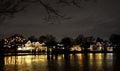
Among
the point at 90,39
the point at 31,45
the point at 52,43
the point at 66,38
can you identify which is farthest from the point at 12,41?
the point at 90,39

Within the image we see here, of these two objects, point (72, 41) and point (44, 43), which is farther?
point (72, 41)

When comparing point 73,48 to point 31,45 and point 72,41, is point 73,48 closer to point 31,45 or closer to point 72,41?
point 72,41

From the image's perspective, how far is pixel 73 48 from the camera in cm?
19200

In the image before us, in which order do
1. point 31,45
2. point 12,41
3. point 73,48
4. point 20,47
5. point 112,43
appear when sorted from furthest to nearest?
point 73,48 < point 112,43 < point 31,45 < point 20,47 < point 12,41

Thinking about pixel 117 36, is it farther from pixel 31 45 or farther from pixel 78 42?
pixel 31 45

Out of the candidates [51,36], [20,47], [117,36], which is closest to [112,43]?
[117,36]

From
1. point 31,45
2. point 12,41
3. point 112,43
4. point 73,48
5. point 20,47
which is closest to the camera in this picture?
point 12,41

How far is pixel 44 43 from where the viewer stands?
18638cm

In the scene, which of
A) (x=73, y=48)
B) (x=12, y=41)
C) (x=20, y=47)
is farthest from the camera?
(x=73, y=48)

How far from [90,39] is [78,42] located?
7838 mm

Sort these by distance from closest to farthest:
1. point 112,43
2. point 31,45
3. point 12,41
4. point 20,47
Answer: point 12,41, point 20,47, point 31,45, point 112,43

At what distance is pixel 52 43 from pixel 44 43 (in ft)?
39.4

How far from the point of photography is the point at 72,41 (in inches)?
7815

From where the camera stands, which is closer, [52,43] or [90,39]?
[52,43]
